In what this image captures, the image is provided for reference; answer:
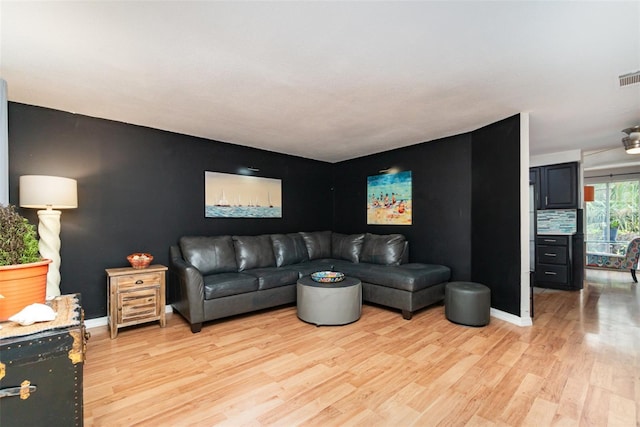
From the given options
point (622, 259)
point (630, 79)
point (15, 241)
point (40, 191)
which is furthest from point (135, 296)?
point (622, 259)

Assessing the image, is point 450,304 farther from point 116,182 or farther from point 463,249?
point 116,182

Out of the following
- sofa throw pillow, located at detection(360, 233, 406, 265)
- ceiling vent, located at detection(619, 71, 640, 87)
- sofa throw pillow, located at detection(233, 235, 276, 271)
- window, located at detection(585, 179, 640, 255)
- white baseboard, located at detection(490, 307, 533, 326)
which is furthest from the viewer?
window, located at detection(585, 179, 640, 255)

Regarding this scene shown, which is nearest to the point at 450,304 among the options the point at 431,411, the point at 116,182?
the point at 431,411

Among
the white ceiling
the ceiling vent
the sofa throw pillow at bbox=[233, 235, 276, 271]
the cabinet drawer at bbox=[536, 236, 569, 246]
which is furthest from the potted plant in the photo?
the cabinet drawer at bbox=[536, 236, 569, 246]

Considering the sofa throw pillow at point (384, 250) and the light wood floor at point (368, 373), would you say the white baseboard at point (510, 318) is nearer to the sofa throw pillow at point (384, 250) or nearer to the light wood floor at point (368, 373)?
the light wood floor at point (368, 373)

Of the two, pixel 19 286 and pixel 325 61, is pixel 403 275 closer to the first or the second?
pixel 325 61

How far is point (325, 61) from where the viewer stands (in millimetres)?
2135

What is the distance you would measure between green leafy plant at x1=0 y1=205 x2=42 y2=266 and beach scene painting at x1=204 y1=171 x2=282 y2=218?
2908 millimetres

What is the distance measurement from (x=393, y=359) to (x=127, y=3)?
2973mm

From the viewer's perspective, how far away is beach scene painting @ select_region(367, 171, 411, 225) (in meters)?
4.77

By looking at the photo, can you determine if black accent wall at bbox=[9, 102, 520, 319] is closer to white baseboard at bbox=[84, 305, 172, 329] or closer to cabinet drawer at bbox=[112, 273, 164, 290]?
white baseboard at bbox=[84, 305, 172, 329]

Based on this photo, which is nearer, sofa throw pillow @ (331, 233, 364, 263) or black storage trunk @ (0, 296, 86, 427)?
black storage trunk @ (0, 296, 86, 427)

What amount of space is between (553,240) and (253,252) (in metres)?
4.91

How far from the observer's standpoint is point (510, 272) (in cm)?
338
